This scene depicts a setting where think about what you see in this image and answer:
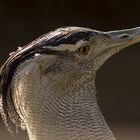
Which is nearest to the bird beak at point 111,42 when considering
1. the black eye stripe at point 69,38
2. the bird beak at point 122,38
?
the bird beak at point 122,38

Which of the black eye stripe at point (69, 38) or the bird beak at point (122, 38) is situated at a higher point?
the black eye stripe at point (69, 38)

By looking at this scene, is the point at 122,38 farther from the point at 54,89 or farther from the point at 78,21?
the point at 78,21

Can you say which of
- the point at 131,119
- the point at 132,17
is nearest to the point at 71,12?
the point at 132,17

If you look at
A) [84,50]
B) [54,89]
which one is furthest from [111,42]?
[54,89]

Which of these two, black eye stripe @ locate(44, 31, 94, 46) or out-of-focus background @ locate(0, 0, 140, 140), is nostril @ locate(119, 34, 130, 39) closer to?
black eye stripe @ locate(44, 31, 94, 46)

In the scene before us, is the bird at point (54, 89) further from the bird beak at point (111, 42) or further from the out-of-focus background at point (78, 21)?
the out-of-focus background at point (78, 21)

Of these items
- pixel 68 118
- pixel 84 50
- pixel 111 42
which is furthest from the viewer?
pixel 111 42

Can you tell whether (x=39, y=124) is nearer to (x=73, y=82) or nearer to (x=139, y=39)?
(x=73, y=82)
